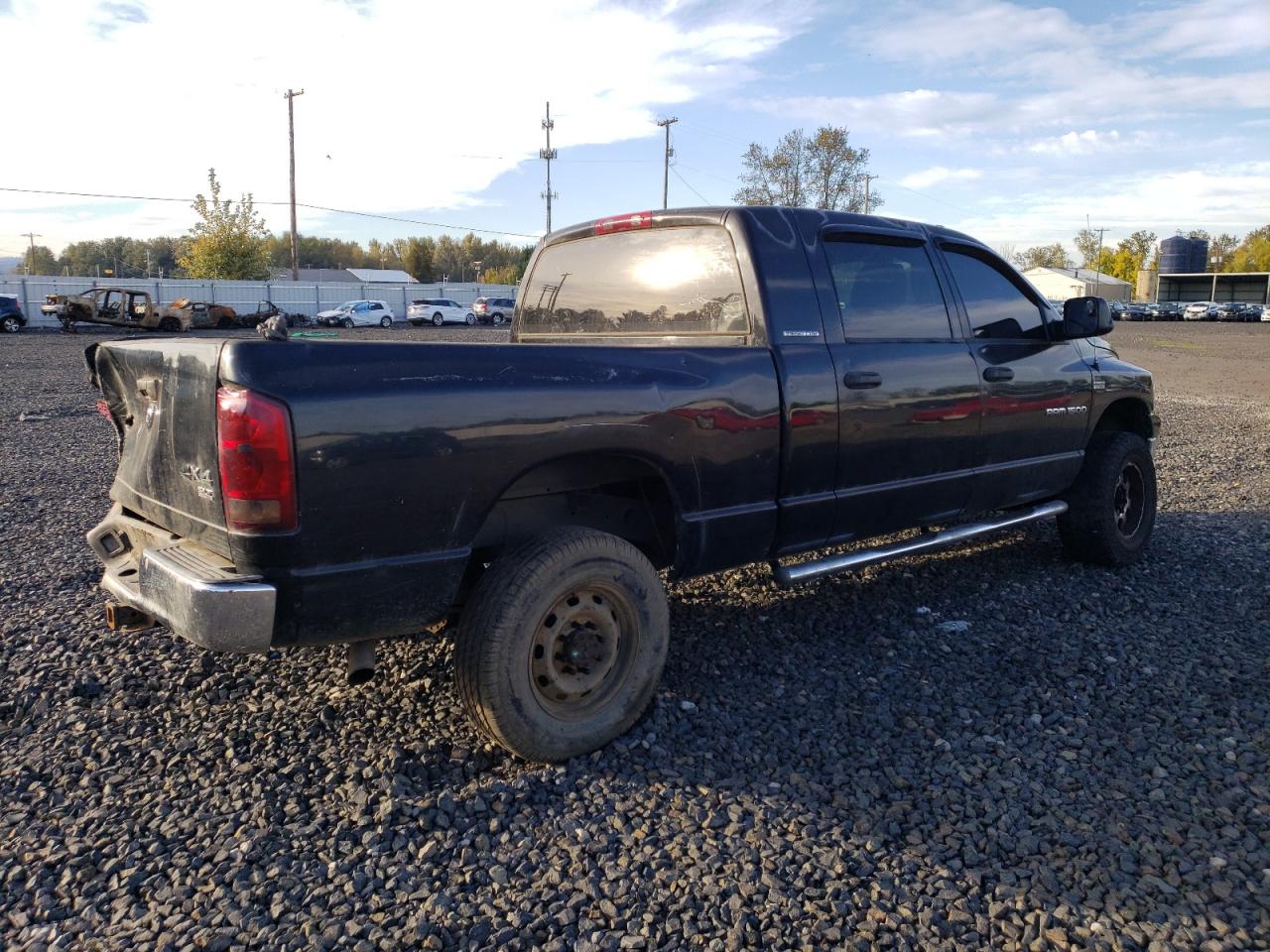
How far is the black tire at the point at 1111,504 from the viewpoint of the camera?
538cm

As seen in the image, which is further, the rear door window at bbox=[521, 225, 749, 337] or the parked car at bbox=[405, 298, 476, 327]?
the parked car at bbox=[405, 298, 476, 327]

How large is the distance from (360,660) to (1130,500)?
477 centimetres

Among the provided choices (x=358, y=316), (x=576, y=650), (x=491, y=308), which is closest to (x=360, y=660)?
(x=576, y=650)

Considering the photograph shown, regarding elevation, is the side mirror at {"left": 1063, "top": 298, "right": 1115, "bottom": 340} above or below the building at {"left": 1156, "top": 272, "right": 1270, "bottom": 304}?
below

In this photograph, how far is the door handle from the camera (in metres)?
3.93

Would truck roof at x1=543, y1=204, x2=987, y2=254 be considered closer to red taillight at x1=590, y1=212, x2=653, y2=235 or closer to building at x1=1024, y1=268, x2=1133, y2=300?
red taillight at x1=590, y1=212, x2=653, y2=235

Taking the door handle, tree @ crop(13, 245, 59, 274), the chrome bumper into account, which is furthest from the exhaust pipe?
tree @ crop(13, 245, 59, 274)

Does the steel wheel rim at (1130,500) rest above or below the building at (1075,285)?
below

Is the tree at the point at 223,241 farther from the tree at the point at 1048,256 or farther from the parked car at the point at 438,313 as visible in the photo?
the tree at the point at 1048,256

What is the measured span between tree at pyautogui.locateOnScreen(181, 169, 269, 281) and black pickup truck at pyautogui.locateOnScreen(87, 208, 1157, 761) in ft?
198

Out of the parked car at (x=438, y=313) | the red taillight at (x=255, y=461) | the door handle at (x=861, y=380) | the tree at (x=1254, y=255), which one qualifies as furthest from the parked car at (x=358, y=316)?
the tree at (x=1254, y=255)

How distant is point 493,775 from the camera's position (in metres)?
3.17

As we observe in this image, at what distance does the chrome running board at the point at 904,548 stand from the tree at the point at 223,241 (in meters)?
61.6

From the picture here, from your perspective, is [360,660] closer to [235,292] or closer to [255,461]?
[255,461]
